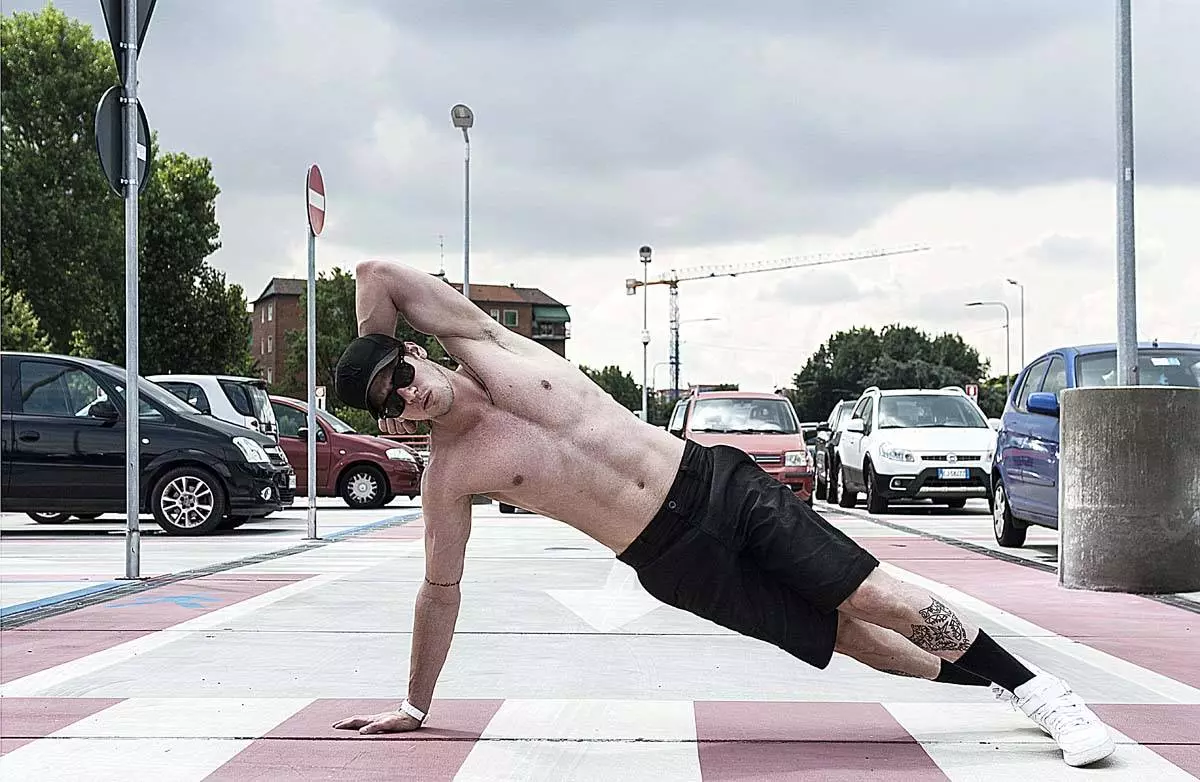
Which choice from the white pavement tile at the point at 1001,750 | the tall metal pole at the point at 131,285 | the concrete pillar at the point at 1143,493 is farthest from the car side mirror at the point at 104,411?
the white pavement tile at the point at 1001,750

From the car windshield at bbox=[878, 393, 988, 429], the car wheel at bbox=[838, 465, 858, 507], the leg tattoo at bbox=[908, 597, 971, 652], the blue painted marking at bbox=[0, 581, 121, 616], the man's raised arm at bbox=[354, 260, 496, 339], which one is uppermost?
the man's raised arm at bbox=[354, 260, 496, 339]

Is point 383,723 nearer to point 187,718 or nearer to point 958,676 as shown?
point 187,718

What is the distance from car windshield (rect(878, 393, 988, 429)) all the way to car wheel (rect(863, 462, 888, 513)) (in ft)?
2.57

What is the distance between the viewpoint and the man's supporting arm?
462 centimetres

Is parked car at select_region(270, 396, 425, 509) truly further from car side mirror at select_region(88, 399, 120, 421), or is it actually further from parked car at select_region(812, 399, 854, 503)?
parked car at select_region(812, 399, 854, 503)

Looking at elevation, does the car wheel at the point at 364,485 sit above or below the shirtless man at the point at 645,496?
below

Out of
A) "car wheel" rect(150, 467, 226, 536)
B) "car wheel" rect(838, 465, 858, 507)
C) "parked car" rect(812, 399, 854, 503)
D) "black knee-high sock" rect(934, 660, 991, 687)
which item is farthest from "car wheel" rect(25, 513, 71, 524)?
"black knee-high sock" rect(934, 660, 991, 687)

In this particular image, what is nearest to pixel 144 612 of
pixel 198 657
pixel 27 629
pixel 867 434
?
pixel 27 629

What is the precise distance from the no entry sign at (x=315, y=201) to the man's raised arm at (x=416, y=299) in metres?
9.55

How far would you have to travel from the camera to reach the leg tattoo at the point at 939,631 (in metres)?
4.43

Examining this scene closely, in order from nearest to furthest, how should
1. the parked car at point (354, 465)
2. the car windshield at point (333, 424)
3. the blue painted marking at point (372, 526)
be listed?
1. the blue painted marking at point (372, 526)
2. the parked car at point (354, 465)
3. the car windshield at point (333, 424)

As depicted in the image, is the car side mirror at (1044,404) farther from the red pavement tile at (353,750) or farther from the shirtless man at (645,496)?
the red pavement tile at (353,750)

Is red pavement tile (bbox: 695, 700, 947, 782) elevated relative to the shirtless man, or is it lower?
lower

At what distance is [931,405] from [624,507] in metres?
18.2
